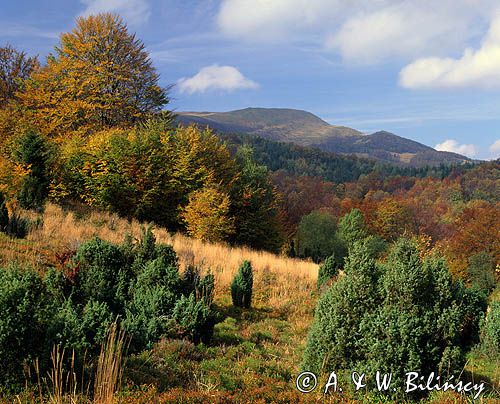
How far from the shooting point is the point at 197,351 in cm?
720

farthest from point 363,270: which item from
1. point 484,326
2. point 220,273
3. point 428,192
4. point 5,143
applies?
point 428,192

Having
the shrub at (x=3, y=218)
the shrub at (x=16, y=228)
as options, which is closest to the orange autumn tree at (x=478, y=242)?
the shrub at (x=16, y=228)

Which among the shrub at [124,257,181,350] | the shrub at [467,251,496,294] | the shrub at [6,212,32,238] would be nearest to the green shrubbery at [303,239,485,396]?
the shrub at [124,257,181,350]

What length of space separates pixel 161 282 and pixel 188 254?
6.37 metres

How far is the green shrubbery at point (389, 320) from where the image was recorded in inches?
227

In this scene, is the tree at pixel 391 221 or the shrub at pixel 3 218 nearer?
the shrub at pixel 3 218

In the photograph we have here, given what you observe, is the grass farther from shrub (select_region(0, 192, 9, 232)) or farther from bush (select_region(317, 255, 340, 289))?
shrub (select_region(0, 192, 9, 232))

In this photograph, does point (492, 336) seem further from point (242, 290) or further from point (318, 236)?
point (318, 236)

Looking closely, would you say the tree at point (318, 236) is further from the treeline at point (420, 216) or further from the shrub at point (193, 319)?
the shrub at point (193, 319)

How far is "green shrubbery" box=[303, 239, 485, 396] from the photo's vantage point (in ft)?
18.9

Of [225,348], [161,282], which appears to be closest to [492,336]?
[225,348]

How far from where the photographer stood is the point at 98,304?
6.84 metres

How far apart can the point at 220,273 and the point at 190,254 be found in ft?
6.32

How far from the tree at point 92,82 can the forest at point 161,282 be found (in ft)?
0.38
